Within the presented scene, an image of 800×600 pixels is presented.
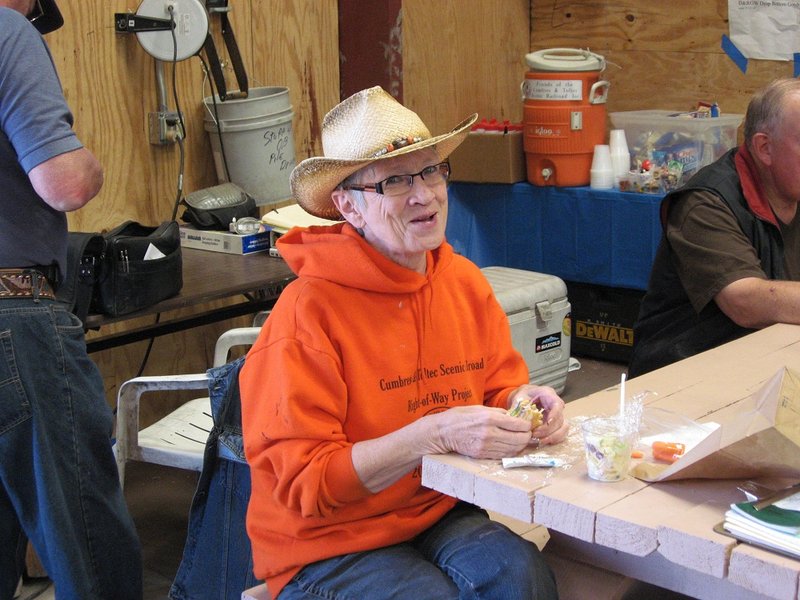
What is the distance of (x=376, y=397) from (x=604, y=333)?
3393mm

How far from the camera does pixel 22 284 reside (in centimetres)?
242

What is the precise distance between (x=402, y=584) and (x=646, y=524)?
488 millimetres

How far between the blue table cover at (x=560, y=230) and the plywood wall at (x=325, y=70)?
528mm

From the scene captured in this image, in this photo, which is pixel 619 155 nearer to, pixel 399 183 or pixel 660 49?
pixel 660 49

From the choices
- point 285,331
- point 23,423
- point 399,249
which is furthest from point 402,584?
point 23,423

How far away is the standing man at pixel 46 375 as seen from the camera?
2.32 metres

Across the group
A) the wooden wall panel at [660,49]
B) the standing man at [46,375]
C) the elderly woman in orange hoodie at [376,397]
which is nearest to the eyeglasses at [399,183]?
the elderly woman in orange hoodie at [376,397]

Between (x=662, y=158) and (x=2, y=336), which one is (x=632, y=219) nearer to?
(x=662, y=158)

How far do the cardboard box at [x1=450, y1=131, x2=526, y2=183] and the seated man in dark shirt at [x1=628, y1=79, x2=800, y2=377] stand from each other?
2222 millimetres

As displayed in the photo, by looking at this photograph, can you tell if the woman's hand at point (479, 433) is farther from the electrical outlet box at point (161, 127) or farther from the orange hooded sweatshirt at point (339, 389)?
the electrical outlet box at point (161, 127)

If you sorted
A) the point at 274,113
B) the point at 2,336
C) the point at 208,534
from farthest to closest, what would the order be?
1. the point at 274,113
2. the point at 2,336
3. the point at 208,534

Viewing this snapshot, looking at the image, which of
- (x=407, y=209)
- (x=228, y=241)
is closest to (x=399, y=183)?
(x=407, y=209)

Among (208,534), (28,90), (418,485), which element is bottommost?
(208,534)

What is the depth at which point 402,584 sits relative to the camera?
1.82 metres
